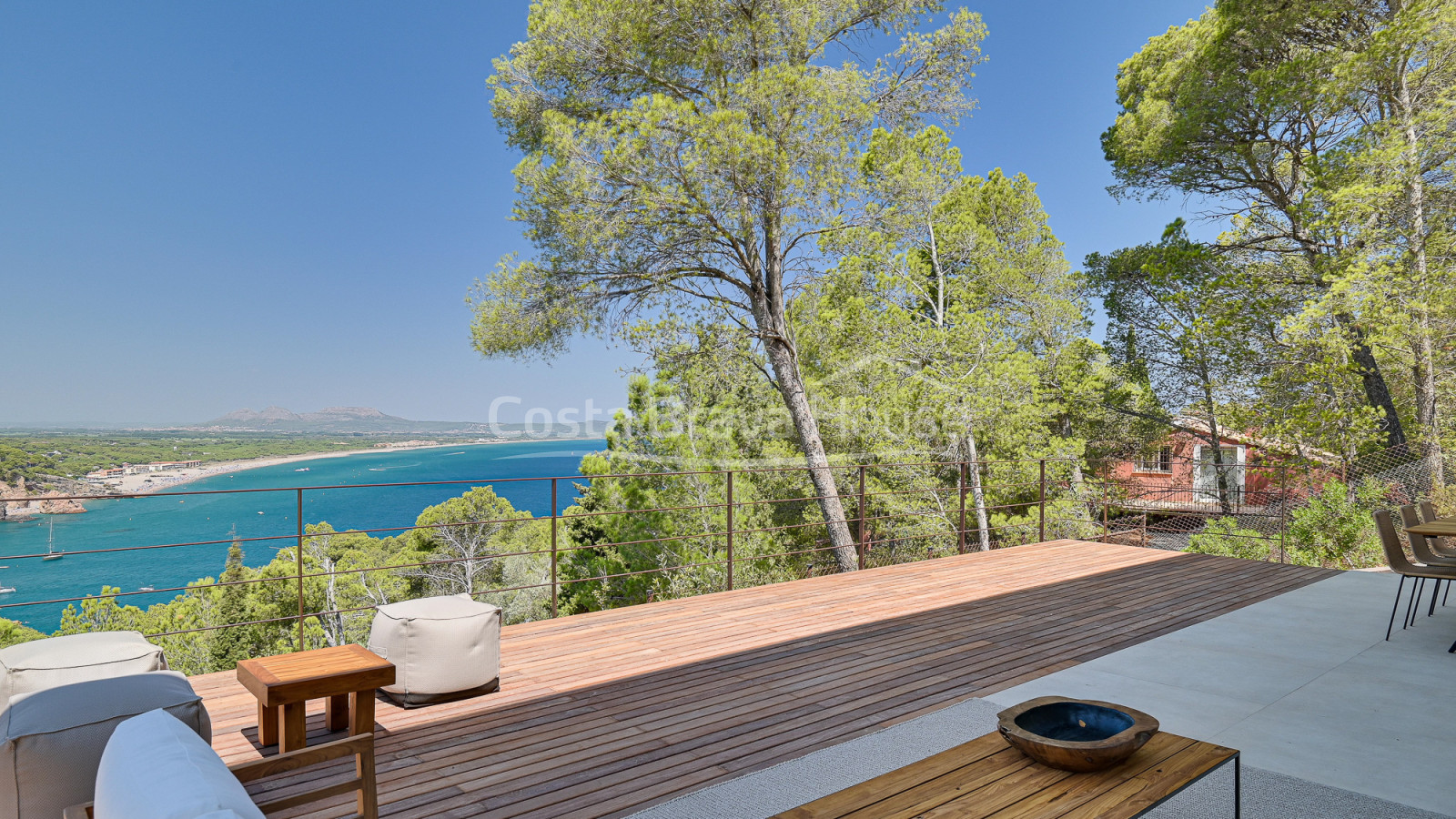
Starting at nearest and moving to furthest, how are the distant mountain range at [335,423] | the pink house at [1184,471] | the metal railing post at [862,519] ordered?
the metal railing post at [862,519], the pink house at [1184,471], the distant mountain range at [335,423]

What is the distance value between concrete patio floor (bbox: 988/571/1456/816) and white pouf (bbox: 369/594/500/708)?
205cm

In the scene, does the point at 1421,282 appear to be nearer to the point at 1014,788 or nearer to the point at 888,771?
the point at 888,771

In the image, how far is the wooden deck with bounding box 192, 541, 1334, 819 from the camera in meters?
2.39

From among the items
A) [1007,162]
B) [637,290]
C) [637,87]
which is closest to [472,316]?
[637,290]

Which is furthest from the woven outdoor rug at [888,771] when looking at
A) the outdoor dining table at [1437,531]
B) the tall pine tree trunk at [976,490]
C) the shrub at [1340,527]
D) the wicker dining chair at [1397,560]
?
the tall pine tree trunk at [976,490]

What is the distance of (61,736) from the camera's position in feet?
6.02

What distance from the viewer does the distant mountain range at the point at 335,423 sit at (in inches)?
2138

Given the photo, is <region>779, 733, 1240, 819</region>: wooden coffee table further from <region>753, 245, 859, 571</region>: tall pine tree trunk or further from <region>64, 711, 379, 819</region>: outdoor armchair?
<region>753, 245, 859, 571</region>: tall pine tree trunk

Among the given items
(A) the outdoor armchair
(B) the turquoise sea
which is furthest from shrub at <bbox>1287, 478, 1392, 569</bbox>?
(B) the turquoise sea

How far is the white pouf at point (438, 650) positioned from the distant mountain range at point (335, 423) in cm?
5193

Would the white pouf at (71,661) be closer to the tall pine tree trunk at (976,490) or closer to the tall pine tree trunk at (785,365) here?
the tall pine tree trunk at (785,365)

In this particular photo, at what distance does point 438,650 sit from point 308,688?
0.59m

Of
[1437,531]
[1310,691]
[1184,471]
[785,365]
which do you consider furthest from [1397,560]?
[1184,471]

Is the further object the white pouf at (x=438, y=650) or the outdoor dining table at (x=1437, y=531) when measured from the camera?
the outdoor dining table at (x=1437, y=531)
